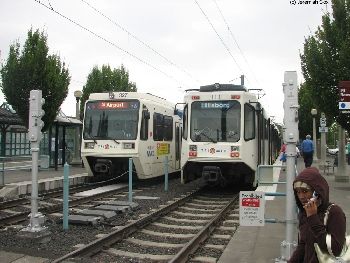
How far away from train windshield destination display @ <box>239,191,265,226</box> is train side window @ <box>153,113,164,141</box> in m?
11.3

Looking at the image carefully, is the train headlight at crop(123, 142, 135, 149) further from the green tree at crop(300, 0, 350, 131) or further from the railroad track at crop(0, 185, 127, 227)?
the green tree at crop(300, 0, 350, 131)


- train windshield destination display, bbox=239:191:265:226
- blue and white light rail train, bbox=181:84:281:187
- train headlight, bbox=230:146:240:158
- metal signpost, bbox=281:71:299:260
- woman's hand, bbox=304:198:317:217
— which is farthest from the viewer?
A: blue and white light rail train, bbox=181:84:281:187

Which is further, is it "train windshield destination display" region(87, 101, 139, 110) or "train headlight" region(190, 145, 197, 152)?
"train windshield destination display" region(87, 101, 139, 110)

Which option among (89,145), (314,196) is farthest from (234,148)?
(314,196)

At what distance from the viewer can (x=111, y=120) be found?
54.9 feet

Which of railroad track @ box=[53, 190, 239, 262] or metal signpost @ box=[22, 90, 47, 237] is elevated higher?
metal signpost @ box=[22, 90, 47, 237]

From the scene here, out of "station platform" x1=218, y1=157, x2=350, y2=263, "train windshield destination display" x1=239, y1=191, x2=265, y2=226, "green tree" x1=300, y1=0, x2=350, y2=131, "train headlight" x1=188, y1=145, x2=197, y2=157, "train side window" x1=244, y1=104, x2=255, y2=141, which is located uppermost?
"green tree" x1=300, y1=0, x2=350, y2=131

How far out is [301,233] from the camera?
336 centimetres

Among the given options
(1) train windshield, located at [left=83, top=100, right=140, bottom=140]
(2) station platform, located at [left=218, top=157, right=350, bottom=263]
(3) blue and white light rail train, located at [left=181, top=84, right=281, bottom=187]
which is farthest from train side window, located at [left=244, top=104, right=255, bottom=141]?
(2) station platform, located at [left=218, top=157, right=350, bottom=263]

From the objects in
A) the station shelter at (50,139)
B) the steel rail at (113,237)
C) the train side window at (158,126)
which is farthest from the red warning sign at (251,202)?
the station shelter at (50,139)

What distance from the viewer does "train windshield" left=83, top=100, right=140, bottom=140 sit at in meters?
16.5

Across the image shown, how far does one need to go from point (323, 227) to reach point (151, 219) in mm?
7452

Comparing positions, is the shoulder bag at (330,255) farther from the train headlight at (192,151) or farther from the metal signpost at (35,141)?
the train headlight at (192,151)

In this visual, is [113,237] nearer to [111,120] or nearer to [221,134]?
[221,134]
